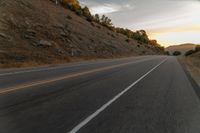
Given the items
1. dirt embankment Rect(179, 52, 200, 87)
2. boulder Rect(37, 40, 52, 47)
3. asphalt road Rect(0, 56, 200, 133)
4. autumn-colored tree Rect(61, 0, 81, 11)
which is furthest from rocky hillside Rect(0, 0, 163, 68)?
asphalt road Rect(0, 56, 200, 133)

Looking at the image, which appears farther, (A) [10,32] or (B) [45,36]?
(B) [45,36]

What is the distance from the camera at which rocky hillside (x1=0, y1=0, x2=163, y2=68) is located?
3194 cm

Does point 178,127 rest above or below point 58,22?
below

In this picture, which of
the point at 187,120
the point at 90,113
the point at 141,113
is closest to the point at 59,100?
the point at 90,113

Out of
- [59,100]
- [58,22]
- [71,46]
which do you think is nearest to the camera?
[59,100]

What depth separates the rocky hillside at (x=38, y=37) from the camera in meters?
31.9

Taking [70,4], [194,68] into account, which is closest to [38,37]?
[194,68]

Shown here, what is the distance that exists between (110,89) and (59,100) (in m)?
3.16

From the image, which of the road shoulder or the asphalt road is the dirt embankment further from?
the asphalt road

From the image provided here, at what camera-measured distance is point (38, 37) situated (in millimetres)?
39906

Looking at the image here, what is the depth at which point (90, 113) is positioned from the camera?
764 centimetres

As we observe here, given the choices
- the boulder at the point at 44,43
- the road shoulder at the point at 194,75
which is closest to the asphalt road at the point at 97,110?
the road shoulder at the point at 194,75

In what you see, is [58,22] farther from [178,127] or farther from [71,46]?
[178,127]

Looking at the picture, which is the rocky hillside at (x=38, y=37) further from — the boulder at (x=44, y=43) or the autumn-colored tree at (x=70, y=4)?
the autumn-colored tree at (x=70, y=4)
